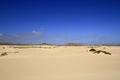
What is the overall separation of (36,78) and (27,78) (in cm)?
48

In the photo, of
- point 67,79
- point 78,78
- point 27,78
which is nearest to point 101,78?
point 78,78

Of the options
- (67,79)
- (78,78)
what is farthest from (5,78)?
(78,78)

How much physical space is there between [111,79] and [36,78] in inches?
156

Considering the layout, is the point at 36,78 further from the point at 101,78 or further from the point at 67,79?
the point at 101,78

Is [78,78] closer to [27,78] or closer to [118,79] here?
[118,79]

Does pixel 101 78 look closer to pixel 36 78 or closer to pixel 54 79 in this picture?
pixel 54 79

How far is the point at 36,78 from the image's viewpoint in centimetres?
802

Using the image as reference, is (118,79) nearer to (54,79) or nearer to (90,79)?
(90,79)

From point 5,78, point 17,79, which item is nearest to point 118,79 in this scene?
point 17,79

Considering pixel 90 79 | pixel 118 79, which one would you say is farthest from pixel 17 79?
pixel 118 79

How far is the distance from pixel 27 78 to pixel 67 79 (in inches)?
83.5

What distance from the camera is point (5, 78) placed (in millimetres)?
8031

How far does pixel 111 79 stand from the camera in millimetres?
7934

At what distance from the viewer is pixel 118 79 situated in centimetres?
794
